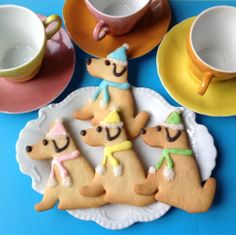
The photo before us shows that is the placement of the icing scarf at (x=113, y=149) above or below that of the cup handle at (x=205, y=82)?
below

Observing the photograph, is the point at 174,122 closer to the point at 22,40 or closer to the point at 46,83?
the point at 46,83

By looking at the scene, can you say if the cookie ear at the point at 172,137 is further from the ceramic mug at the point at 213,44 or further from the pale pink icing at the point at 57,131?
the pale pink icing at the point at 57,131

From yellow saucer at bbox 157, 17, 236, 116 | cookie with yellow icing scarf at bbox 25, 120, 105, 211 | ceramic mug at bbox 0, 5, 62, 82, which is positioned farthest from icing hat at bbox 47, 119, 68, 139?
yellow saucer at bbox 157, 17, 236, 116

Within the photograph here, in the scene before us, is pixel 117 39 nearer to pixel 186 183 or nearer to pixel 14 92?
pixel 14 92

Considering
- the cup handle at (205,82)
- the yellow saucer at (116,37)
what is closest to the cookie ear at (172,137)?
the cup handle at (205,82)

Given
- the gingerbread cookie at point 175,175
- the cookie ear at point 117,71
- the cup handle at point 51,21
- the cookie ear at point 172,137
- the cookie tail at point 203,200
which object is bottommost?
the cookie tail at point 203,200

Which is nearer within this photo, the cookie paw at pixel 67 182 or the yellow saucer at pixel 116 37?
the cookie paw at pixel 67 182

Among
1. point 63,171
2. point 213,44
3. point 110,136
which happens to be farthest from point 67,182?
point 213,44
